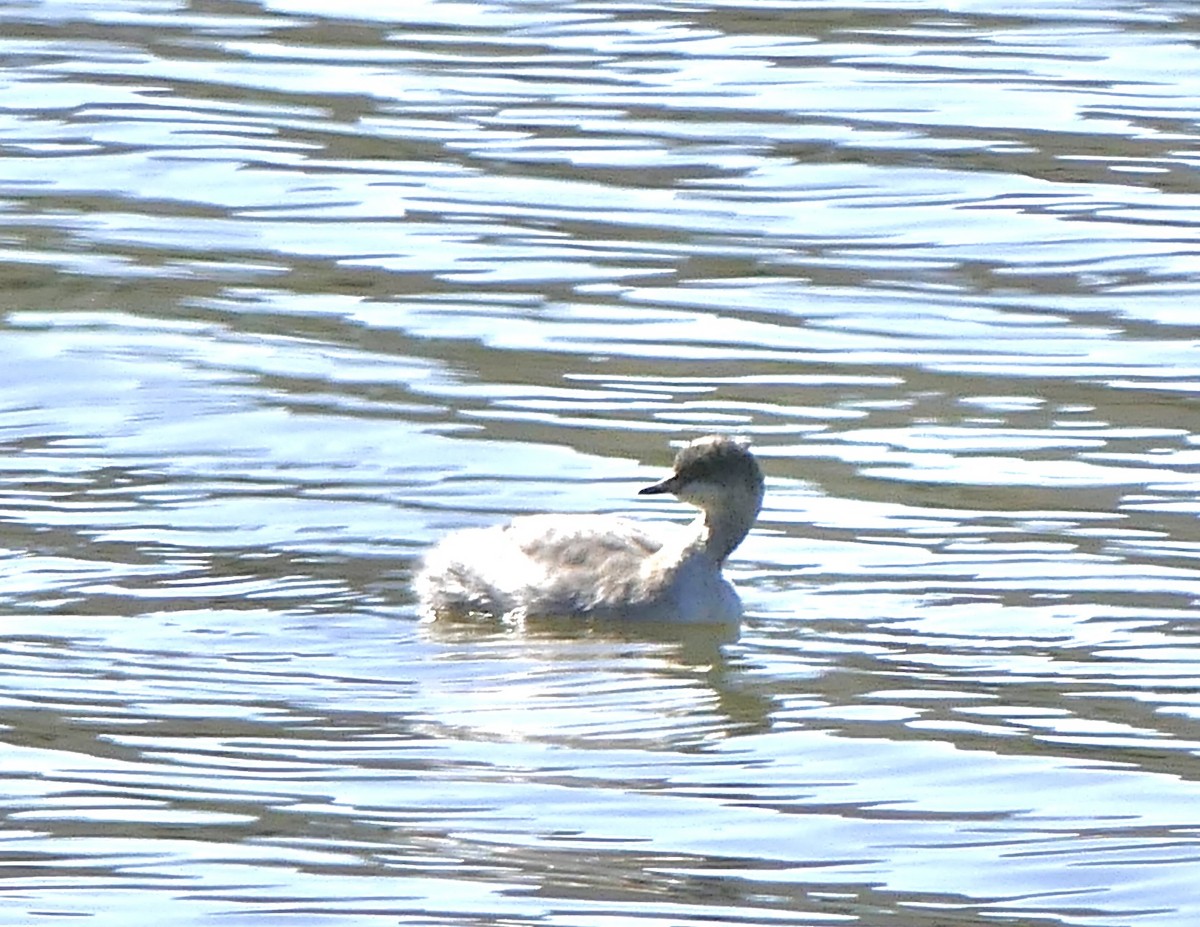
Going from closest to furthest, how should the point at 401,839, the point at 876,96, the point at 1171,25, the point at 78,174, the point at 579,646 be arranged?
the point at 401,839 < the point at 579,646 < the point at 78,174 < the point at 876,96 < the point at 1171,25

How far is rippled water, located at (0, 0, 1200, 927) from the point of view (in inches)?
343

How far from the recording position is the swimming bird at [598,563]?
1128 centimetres

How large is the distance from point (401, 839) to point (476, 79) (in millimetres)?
11121

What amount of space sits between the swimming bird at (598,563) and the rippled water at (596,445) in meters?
0.14

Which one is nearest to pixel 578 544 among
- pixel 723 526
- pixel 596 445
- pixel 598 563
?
pixel 598 563

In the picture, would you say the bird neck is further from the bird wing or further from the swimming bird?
the bird wing

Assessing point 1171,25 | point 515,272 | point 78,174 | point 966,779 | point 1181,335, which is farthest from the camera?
point 1171,25

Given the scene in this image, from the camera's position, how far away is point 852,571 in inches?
451

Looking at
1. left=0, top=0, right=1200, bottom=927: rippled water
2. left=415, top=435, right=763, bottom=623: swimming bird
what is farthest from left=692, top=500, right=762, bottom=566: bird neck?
left=0, top=0, right=1200, bottom=927: rippled water

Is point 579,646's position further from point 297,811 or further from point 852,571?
point 297,811

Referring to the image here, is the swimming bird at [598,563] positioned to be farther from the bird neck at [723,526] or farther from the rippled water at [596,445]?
the rippled water at [596,445]

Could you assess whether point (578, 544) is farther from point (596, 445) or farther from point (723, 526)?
point (596, 445)

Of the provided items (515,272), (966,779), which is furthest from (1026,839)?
(515,272)

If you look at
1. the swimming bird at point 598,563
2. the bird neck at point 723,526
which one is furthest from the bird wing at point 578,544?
the bird neck at point 723,526
